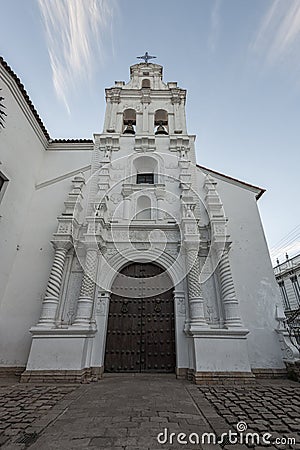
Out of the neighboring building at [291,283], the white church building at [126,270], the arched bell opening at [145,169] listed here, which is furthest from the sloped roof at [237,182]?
the neighboring building at [291,283]

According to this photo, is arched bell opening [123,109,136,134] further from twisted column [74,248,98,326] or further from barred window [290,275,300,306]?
barred window [290,275,300,306]

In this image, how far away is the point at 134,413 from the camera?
2.88m

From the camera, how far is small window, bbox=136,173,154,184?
905cm

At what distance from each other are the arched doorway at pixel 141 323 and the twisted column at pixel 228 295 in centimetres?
144

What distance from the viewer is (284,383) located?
4.71m

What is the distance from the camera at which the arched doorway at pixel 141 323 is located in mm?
5574

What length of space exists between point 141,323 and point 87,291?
1.70 m

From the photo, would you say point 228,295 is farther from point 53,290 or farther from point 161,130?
point 161,130

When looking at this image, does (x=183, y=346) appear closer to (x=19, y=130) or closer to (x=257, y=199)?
(x=257, y=199)

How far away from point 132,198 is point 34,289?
4.22 m

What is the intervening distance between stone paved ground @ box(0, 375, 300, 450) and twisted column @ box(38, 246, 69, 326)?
4.40ft

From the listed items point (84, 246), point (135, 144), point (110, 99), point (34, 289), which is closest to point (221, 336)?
point (84, 246)

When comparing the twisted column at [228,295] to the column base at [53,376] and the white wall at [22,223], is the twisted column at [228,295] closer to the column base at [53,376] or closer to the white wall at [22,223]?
the column base at [53,376]

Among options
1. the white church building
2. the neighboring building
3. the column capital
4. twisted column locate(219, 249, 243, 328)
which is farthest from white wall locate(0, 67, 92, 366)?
the neighboring building
